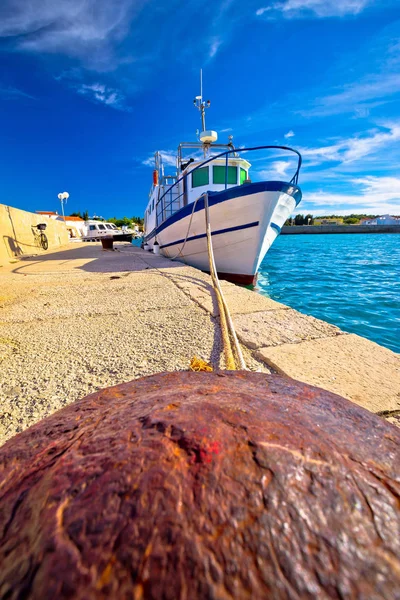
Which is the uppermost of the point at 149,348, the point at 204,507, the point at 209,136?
the point at 209,136

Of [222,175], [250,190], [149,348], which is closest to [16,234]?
[222,175]

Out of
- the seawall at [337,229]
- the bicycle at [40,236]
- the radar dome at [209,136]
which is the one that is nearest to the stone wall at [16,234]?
the bicycle at [40,236]

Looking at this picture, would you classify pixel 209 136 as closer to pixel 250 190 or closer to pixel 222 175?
pixel 222 175

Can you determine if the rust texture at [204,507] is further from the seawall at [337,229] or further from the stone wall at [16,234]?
the seawall at [337,229]

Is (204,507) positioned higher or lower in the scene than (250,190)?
lower

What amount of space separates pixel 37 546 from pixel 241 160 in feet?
29.5

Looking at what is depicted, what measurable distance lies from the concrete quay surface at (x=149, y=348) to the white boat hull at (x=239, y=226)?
331cm

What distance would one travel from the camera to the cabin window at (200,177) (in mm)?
8156

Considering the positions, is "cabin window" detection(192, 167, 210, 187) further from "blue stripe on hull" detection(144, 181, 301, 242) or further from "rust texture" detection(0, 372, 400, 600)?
"rust texture" detection(0, 372, 400, 600)

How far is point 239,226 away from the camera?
20.3 feet

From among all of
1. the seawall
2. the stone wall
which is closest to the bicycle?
the stone wall

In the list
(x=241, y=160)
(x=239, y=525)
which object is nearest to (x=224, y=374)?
(x=239, y=525)

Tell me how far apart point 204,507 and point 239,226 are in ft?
20.3

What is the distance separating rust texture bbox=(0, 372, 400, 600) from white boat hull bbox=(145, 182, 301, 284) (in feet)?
18.9
